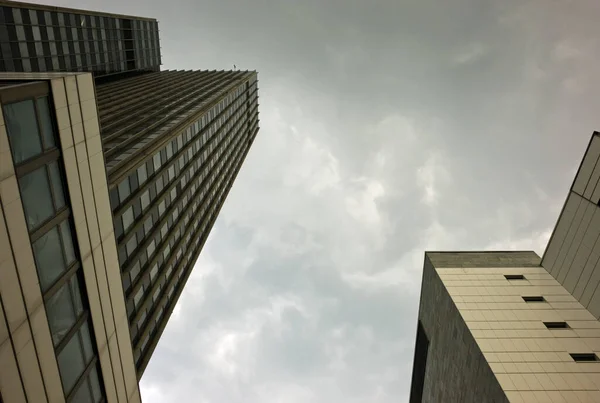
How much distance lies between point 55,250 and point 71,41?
3146 inches

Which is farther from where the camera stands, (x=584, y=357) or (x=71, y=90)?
(x=584, y=357)

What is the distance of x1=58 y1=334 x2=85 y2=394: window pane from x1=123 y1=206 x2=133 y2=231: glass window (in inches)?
643

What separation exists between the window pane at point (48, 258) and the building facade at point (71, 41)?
6277cm

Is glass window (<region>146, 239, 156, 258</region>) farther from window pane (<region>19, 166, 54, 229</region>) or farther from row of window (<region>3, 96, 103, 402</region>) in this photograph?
window pane (<region>19, 166, 54, 229</region>)

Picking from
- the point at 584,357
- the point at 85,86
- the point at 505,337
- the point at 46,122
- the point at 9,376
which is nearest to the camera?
the point at 9,376

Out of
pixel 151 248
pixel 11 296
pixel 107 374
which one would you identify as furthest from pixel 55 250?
pixel 151 248

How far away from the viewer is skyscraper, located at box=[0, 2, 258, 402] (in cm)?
1466

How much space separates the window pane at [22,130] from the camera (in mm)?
14367

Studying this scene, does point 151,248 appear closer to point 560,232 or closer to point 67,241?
point 67,241

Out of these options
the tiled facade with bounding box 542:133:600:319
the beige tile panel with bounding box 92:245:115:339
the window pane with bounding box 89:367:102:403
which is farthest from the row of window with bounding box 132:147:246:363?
the tiled facade with bounding box 542:133:600:319

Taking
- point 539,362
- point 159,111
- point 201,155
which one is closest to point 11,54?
point 159,111

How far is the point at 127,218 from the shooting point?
34750mm

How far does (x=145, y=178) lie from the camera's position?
1521 inches

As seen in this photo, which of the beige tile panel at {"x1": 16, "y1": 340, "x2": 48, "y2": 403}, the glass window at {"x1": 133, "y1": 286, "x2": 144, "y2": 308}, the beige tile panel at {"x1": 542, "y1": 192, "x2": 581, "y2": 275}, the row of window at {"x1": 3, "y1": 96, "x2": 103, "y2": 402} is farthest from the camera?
the beige tile panel at {"x1": 542, "y1": 192, "x2": 581, "y2": 275}
